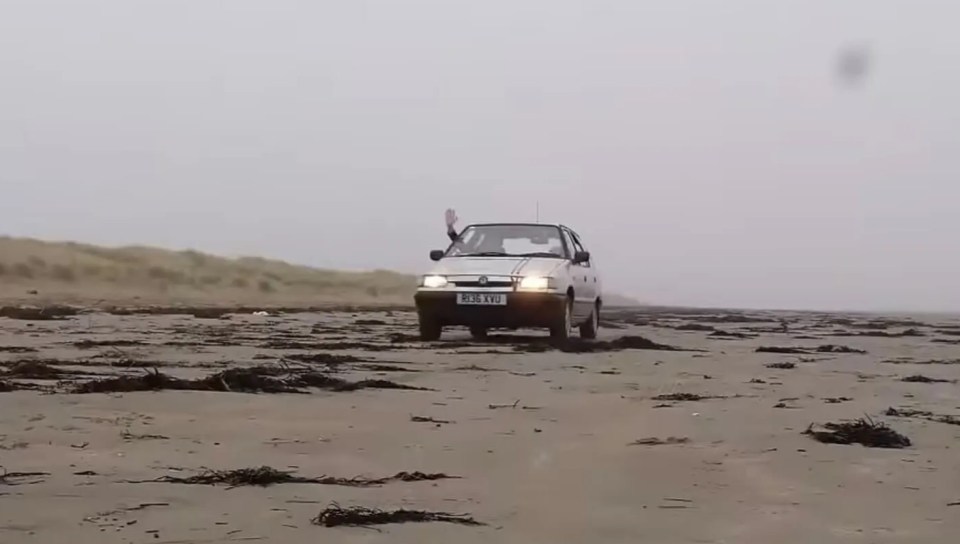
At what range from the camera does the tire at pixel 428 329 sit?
11.6m

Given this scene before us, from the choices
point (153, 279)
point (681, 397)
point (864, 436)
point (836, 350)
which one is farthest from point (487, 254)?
point (153, 279)

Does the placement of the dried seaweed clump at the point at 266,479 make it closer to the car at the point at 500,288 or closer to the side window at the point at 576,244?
the car at the point at 500,288

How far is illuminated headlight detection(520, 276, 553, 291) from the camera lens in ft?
37.0

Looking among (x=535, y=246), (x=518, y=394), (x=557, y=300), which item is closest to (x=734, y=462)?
(x=518, y=394)

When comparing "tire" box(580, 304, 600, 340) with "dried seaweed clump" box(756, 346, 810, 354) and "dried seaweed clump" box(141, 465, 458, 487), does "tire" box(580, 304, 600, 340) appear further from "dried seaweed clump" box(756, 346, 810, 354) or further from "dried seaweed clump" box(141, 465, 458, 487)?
"dried seaweed clump" box(141, 465, 458, 487)

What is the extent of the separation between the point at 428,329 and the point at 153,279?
29.2 metres

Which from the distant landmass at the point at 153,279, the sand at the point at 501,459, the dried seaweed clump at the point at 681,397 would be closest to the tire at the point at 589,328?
the sand at the point at 501,459

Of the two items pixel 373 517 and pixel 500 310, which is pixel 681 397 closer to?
pixel 373 517

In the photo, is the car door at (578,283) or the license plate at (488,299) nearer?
the license plate at (488,299)

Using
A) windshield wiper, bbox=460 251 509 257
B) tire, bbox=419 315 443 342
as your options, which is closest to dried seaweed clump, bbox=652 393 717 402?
tire, bbox=419 315 443 342

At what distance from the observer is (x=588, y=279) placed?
1365 centimetres

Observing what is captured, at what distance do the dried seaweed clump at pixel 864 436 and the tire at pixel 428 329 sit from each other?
7467 millimetres

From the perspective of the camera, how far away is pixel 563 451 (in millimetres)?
3924

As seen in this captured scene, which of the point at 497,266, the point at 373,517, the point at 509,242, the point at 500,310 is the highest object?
the point at 509,242
